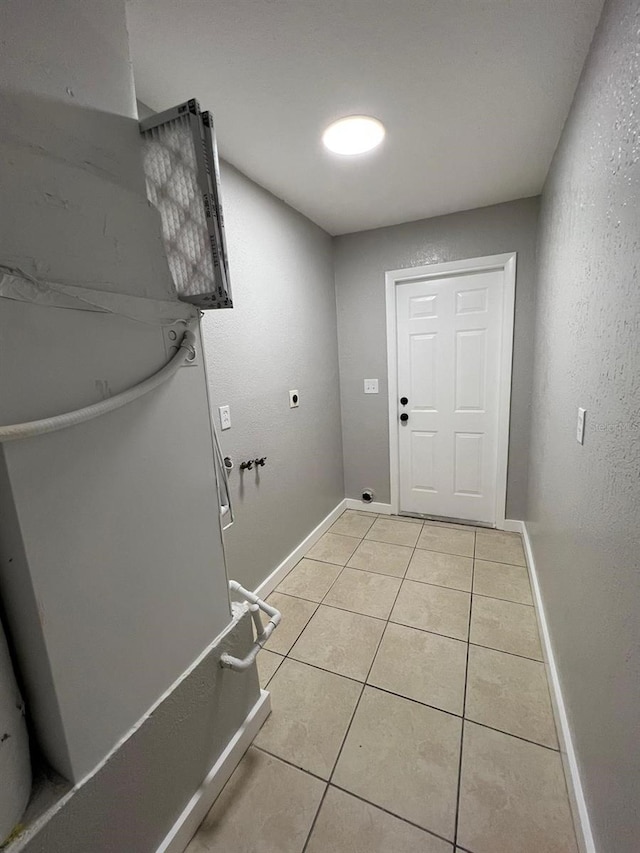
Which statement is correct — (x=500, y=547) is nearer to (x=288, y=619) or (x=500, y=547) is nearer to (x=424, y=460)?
(x=424, y=460)

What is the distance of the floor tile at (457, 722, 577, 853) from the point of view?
1.00 meters

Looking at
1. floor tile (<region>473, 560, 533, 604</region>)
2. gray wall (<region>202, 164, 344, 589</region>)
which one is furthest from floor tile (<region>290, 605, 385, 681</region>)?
floor tile (<region>473, 560, 533, 604</region>)

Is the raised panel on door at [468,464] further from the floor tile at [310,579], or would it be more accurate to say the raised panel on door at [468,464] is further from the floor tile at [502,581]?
the floor tile at [310,579]

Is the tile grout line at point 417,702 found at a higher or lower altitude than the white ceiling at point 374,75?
lower

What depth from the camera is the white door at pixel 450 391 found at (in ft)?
8.43

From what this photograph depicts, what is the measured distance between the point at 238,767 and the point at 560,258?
7.99ft

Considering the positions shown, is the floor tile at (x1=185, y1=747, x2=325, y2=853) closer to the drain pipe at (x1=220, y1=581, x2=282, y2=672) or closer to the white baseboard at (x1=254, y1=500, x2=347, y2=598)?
the drain pipe at (x1=220, y1=581, x2=282, y2=672)

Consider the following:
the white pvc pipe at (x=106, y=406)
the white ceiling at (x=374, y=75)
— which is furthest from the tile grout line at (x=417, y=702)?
the white ceiling at (x=374, y=75)

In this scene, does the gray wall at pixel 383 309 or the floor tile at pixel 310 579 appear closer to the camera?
the floor tile at pixel 310 579

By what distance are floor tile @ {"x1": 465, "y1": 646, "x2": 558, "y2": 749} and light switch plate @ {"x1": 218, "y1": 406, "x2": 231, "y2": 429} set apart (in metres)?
1.60

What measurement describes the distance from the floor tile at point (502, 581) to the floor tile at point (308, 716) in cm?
102

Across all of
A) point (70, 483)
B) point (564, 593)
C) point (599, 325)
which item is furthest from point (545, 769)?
point (70, 483)

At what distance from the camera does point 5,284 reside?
63 cm

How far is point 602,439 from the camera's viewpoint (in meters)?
0.97
